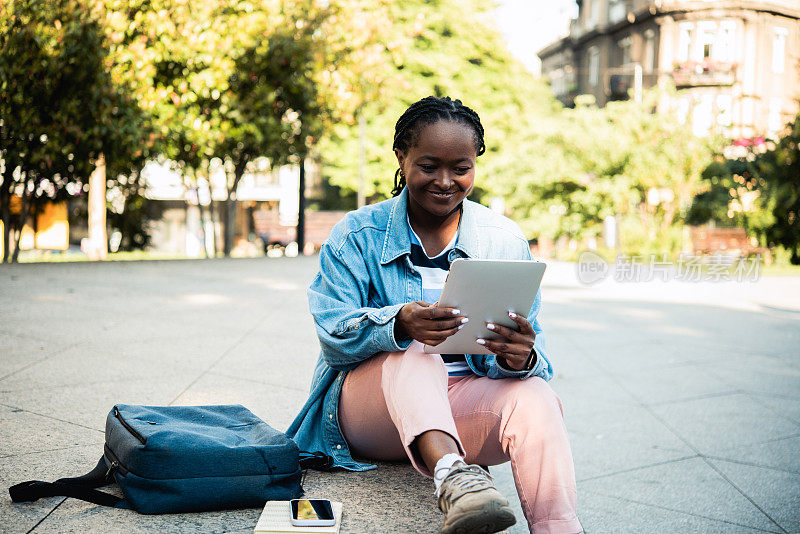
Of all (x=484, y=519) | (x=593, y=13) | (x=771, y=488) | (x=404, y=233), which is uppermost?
(x=593, y=13)

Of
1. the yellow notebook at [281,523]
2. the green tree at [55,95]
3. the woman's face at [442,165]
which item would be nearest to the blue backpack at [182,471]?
the yellow notebook at [281,523]

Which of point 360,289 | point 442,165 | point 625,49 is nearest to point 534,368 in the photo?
point 360,289

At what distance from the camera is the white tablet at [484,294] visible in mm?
2291

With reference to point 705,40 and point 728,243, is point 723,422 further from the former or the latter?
point 705,40

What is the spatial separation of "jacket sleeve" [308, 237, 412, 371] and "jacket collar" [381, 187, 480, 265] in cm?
11

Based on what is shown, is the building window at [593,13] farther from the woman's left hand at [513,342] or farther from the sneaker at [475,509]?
the sneaker at [475,509]

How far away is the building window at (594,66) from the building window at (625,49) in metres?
1.95

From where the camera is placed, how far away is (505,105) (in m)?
28.2

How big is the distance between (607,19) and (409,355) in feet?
125

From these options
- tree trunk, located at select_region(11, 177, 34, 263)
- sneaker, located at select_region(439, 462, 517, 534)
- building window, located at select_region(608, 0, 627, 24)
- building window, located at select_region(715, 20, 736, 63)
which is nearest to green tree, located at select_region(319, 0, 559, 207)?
building window, located at select_region(715, 20, 736, 63)

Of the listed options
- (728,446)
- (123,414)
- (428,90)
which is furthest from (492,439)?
(428,90)

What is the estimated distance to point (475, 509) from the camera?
1.98 metres

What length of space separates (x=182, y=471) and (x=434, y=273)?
1081 mm

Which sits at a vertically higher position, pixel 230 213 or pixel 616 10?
pixel 616 10
